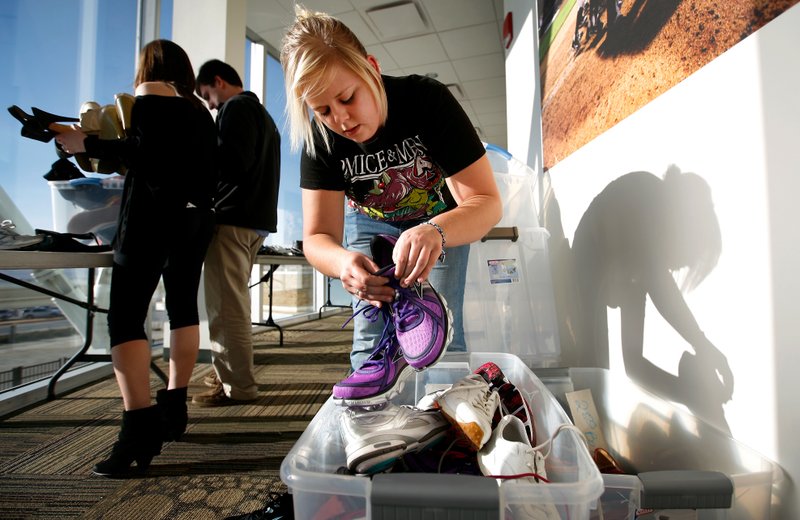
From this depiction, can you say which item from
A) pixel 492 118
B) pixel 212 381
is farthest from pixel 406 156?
pixel 492 118

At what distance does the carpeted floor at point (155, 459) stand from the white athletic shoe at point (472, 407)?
1.77 feet

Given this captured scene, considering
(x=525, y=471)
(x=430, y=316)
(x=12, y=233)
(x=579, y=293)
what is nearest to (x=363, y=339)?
(x=430, y=316)

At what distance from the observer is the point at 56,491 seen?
36.9 inches

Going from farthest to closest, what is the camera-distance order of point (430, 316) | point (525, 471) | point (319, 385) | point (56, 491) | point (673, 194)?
point (319, 385), point (56, 491), point (673, 194), point (430, 316), point (525, 471)

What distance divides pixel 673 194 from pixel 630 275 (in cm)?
24

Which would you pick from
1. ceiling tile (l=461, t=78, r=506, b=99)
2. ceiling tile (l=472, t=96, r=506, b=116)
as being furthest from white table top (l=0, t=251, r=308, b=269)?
ceiling tile (l=472, t=96, r=506, b=116)

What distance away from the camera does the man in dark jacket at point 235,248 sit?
4.93 feet

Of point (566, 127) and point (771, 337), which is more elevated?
point (566, 127)

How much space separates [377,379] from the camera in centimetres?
68

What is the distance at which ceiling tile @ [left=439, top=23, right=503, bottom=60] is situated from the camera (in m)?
3.40

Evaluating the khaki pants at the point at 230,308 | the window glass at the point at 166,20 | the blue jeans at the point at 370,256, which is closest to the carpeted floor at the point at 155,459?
the khaki pants at the point at 230,308

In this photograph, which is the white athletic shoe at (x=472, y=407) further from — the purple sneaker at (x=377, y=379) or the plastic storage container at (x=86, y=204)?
the plastic storage container at (x=86, y=204)

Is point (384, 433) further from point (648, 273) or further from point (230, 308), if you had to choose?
point (230, 308)

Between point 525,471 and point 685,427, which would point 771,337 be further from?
point 525,471
